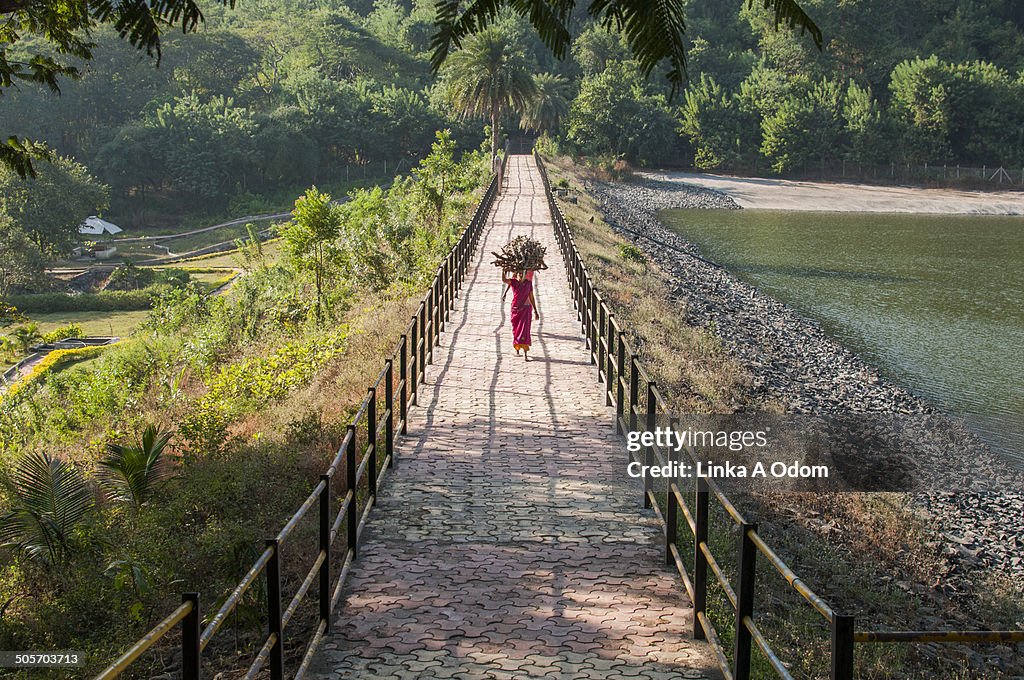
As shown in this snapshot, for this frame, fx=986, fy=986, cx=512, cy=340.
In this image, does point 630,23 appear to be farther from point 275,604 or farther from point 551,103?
point 551,103

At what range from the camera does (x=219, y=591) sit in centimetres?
770

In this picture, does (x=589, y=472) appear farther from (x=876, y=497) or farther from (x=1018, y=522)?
(x=1018, y=522)

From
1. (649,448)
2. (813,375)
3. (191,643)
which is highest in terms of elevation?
(191,643)

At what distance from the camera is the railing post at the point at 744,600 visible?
503 cm

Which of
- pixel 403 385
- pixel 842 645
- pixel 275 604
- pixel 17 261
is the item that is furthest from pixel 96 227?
pixel 842 645

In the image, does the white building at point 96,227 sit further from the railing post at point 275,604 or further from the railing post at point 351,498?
the railing post at point 275,604

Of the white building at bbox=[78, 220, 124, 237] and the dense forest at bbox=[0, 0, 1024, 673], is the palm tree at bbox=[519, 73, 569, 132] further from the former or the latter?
the white building at bbox=[78, 220, 124, 237]

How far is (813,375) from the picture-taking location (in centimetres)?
2155

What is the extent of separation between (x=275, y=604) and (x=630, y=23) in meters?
3.50

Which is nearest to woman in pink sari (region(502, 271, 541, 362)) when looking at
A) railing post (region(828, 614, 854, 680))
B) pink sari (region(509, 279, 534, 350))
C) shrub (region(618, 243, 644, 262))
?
pink sari (region(509, 279, 534, 350))

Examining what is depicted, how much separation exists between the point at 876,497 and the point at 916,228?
44585 millimetres

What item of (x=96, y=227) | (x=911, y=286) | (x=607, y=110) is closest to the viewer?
(x=911, y=286)

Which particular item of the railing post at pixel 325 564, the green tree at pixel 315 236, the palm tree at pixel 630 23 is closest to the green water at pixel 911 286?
the green tree at pixel 315 236

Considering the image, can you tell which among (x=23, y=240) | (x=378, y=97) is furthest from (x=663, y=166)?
(x=23, y=240)
